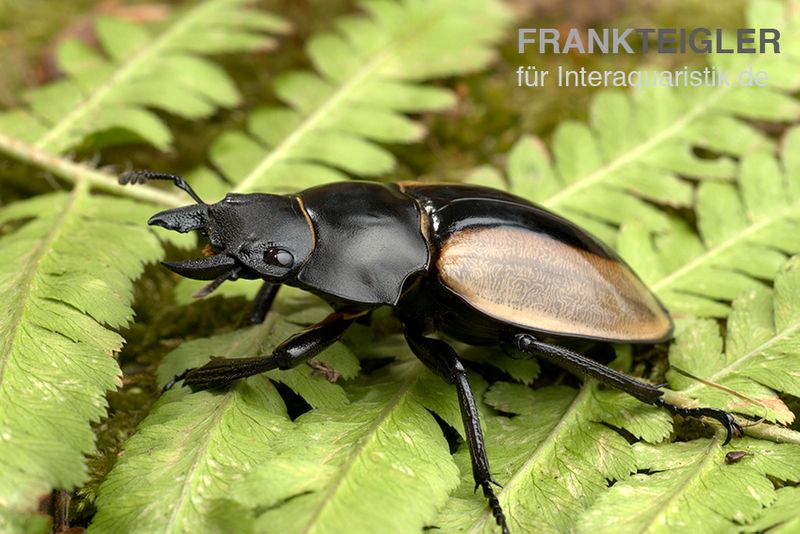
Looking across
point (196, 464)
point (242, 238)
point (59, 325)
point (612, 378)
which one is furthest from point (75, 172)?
point (612, 378)

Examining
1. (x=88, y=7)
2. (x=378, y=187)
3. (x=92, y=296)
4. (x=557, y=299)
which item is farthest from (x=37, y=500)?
(x=88, y=7)

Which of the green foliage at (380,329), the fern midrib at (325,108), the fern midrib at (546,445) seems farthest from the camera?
the fern midrib at (325,108)

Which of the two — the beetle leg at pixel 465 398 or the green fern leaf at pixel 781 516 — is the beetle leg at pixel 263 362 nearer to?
the beetle leg at pixel 465 398

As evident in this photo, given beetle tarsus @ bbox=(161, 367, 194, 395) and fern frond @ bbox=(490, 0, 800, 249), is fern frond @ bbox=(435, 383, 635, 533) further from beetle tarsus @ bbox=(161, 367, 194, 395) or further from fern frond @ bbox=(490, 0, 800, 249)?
fern frond @ bbox=(490, 0, 800, 249)

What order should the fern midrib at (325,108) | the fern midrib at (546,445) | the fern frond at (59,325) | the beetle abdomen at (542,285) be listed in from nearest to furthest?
the fern frond at (59,325), the fern midrib at (546,445), the beetle abdomen at (542,285), the fern midrib at (325,108)

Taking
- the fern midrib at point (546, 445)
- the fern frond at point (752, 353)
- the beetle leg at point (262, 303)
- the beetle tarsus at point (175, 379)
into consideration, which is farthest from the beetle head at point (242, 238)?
the fern frond at point (752, 353)

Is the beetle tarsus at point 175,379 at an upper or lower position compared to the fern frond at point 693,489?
upper

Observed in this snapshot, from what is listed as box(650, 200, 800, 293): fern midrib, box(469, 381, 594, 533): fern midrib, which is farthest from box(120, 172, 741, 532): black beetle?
box(650, 200, 800, 293): fern midrib
